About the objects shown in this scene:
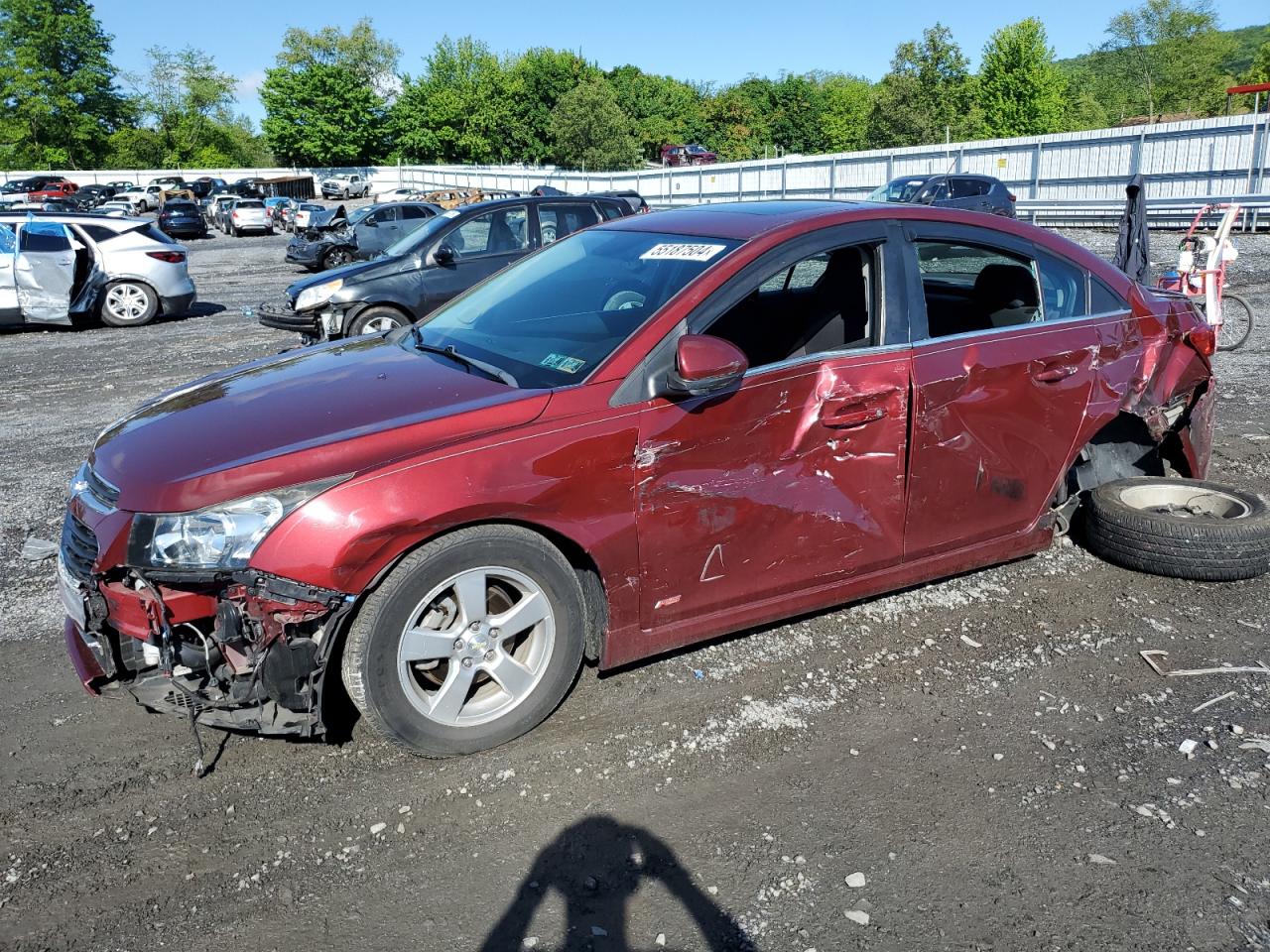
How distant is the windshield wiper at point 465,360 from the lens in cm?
360

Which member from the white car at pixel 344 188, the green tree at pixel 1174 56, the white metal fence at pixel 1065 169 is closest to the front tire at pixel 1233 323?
the white metal fence at pixel 1065 169

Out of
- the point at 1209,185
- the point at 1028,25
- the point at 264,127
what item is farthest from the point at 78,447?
the point at 264,127

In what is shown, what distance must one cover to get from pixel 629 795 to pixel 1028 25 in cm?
6805

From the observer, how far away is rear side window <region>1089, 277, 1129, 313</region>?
15.0 ft

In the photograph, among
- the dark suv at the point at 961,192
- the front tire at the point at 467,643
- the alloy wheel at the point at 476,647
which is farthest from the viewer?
the dark suv at the point at 961,192

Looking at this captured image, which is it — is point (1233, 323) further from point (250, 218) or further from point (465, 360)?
point (250, 218)

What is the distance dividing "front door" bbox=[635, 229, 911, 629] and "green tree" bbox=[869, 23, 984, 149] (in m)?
65.4

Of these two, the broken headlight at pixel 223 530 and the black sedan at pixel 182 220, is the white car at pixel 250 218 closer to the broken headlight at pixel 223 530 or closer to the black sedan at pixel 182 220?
the black sedan at pixel 182 220

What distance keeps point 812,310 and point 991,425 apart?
2.98ft

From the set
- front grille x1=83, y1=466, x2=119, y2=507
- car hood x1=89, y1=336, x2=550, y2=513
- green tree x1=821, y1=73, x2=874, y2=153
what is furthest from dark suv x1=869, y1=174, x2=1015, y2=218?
green tree x1=821, y1=73, x2=874, y2=153

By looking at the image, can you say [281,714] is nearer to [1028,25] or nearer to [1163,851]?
[1163,851]

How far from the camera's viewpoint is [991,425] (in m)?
4.17

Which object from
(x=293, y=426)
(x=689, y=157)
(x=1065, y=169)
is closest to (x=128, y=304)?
(x=293, y=426)

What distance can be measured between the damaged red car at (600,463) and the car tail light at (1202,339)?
0.07 m
